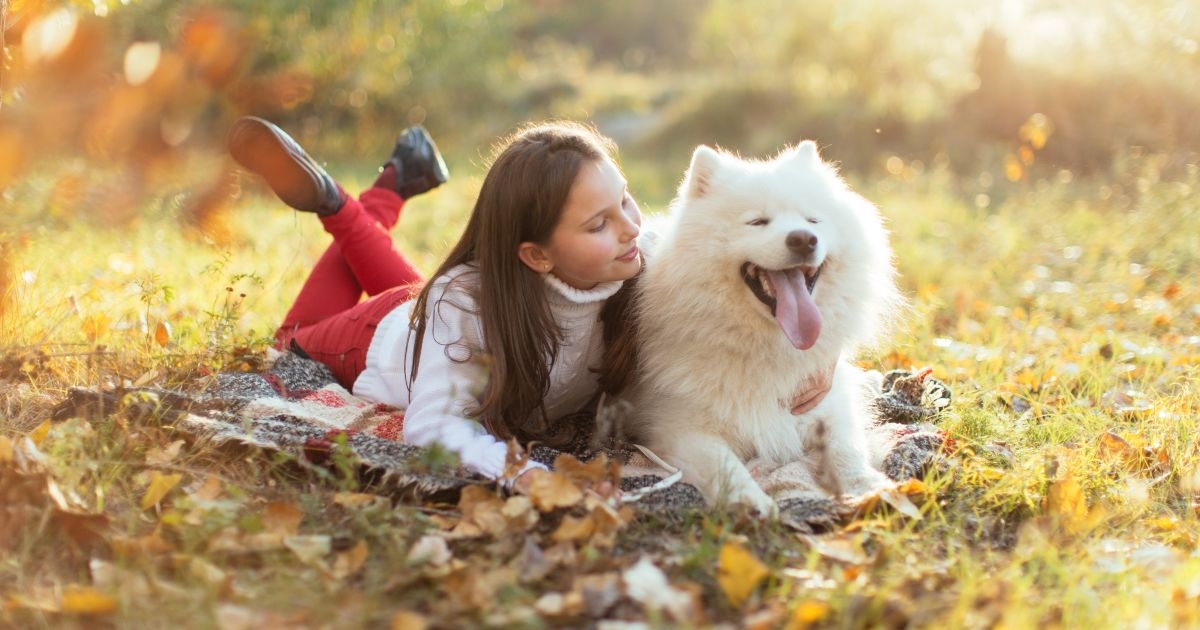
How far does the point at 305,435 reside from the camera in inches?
106

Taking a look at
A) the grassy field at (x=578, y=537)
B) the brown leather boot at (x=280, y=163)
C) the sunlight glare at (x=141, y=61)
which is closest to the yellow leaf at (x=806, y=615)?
the grassy field at (x=578, y=537)

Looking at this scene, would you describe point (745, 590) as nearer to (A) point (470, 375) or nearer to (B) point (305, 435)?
(A) point (470, 375)

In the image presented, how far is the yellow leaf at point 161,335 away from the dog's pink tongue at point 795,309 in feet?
7.38

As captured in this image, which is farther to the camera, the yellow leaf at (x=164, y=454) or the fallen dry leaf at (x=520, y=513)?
the yellow leaf at (x=164, y=454)

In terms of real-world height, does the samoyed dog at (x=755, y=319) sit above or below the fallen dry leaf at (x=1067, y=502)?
above

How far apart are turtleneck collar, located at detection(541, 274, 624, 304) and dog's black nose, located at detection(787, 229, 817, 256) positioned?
23.5 inches

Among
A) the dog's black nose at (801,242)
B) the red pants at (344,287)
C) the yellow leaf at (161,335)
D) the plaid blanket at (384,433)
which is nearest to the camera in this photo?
the plaid blanket at (384,433)

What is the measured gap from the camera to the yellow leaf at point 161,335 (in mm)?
3400

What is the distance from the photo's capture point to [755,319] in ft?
9.29

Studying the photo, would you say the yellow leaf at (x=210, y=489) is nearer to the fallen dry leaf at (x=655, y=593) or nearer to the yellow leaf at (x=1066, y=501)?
the fallen dry leaf at (x=655, y=593)

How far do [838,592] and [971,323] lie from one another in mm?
3096

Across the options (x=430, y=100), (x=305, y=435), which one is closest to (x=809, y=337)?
(x=305, y=435)

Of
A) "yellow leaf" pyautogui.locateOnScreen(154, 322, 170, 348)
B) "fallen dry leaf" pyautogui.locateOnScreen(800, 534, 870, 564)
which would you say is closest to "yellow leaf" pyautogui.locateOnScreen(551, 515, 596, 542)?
"fallen dry leaf" pyautogui.locateOnScreen(800, 534, 870, 564)

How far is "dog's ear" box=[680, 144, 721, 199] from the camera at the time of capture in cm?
287
